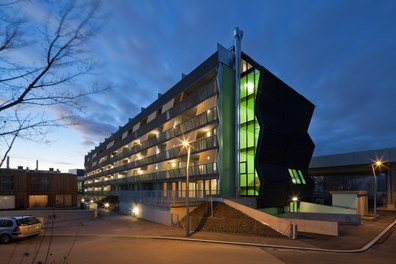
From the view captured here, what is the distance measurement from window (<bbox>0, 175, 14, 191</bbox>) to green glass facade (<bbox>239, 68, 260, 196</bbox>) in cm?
2902

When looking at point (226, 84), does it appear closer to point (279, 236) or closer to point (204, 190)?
point (204, 190)

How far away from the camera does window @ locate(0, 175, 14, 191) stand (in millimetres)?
34825

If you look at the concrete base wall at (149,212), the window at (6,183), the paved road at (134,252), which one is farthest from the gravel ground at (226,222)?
the window at (6,183)

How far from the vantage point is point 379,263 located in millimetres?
12023

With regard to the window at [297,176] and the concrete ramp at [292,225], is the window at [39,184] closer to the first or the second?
the concrete ramp at [292,225]

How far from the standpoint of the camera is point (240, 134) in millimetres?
30672

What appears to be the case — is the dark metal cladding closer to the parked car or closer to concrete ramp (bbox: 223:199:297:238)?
concrete ramp (bbox: 223:199:297:238)

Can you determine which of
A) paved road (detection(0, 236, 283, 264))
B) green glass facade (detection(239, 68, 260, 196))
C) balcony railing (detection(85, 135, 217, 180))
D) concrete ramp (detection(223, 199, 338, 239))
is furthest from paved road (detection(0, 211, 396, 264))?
balcony railing (detection(85, 135, 217, 180))

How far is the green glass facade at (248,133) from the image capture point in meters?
28.7

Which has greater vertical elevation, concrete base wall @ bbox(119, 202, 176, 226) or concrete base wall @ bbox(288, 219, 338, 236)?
concrete base wall @ bbox(288, 219, 338, 236)

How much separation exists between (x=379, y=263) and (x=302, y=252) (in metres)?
3.21

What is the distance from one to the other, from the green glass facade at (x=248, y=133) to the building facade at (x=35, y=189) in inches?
1042

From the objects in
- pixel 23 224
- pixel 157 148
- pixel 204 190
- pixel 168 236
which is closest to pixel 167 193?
pixel 204 190

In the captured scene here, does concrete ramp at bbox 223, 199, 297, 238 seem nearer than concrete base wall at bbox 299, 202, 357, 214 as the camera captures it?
Yes
